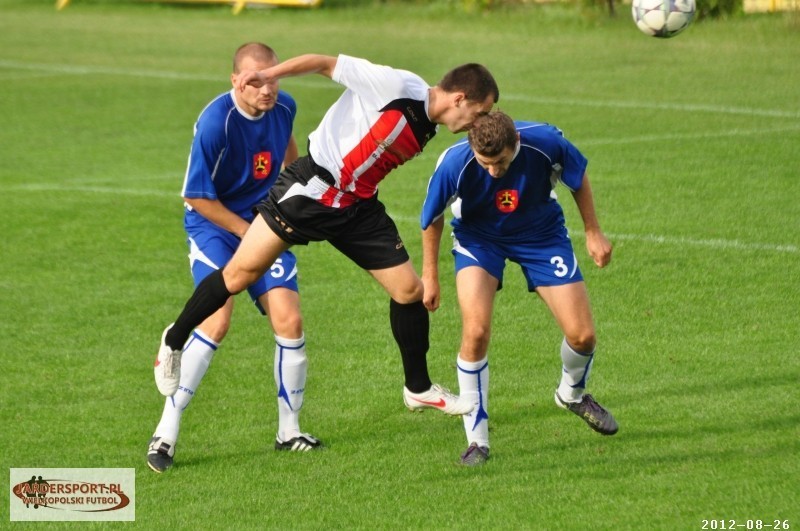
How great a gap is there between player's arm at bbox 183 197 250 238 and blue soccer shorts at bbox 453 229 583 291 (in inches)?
49.6

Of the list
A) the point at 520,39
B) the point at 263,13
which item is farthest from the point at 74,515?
the point at 263,13

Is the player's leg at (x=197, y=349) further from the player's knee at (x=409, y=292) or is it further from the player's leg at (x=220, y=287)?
the player's knee at (x=409, y=292)

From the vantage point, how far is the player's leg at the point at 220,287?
24.0 feet

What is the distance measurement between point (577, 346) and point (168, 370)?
7.47 ft

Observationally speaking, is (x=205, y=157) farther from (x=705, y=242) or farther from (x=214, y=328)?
(x=705, y=242)

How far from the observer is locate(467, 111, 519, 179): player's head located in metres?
6.90

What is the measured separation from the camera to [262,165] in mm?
8172

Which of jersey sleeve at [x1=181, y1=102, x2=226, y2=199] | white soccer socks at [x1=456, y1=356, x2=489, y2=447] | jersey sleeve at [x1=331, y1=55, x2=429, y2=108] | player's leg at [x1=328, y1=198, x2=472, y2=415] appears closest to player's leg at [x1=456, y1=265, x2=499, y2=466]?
white soccer socks at [x1=456, y1=356, x2=489, y2=447]

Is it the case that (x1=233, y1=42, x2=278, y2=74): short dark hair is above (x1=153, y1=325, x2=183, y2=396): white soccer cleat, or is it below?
above

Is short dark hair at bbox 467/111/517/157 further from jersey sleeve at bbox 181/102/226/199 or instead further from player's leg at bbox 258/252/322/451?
jersey sleeve at bbox 181/102/226/199

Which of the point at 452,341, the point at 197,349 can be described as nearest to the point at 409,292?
the point at 197,349

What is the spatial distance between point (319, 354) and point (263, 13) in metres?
24.5

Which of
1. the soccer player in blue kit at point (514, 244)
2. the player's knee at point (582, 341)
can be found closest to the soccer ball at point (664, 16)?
the soccer player in blue kit at point (514, 244)

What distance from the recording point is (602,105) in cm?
1952
